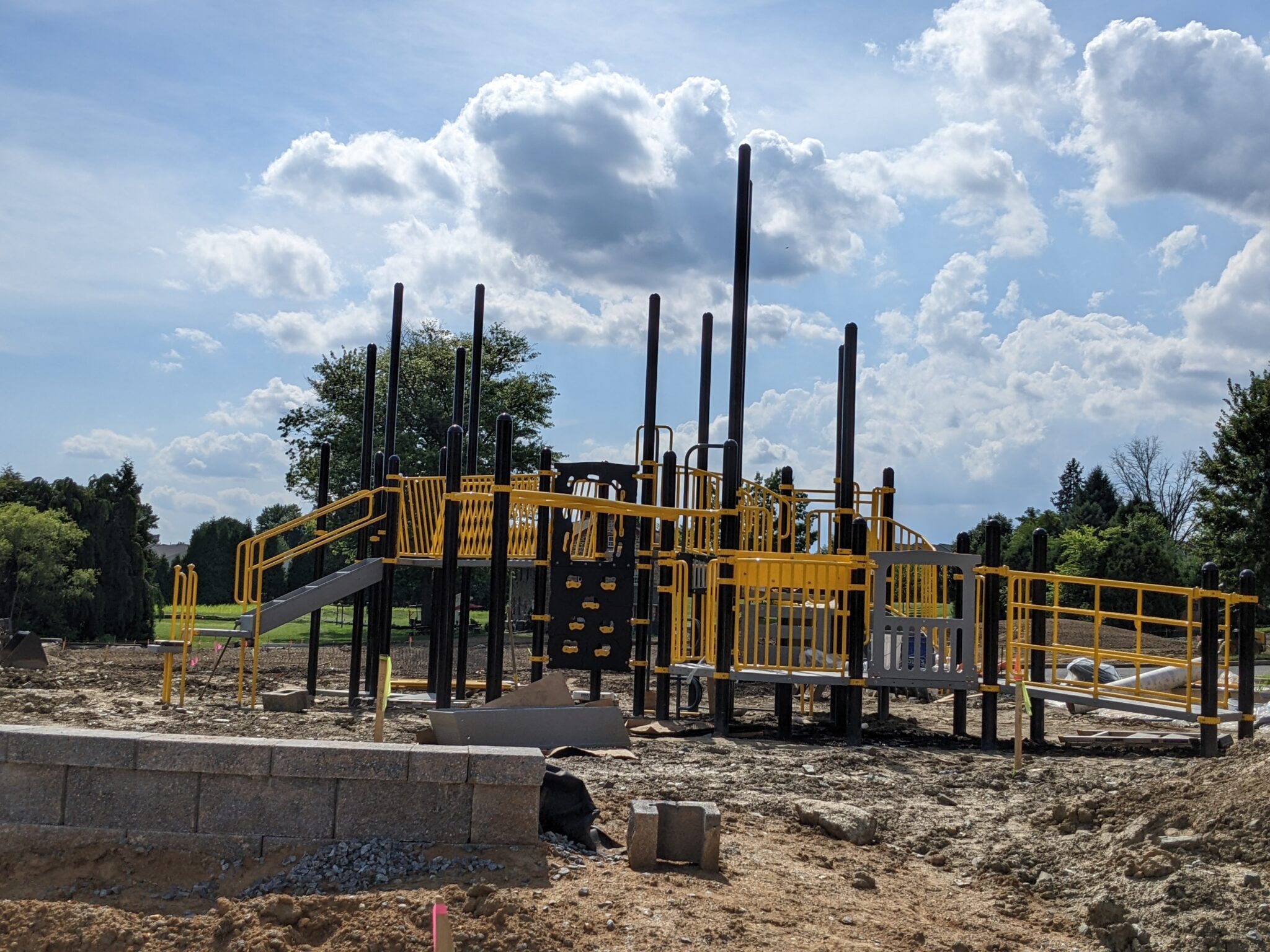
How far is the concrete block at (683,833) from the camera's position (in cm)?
656

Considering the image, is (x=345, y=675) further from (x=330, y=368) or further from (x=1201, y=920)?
(x=330, y=368)

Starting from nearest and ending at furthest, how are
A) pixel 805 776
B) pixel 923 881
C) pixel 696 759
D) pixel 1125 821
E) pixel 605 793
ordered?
pixel 923 881 → pixel 1125 821 → pixel 605 793 → pixel 805 776 → pixel 696 759

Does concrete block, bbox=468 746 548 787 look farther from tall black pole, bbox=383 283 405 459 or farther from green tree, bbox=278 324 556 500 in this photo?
green tree, bbox=278 324 556 500

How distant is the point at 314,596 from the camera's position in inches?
642

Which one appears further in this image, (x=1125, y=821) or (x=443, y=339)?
Result: (x=443, y=339)

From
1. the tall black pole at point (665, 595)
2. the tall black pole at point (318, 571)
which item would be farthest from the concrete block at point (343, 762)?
the tall black pole at point (318, 571)

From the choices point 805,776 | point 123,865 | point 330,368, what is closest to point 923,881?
point 805,776

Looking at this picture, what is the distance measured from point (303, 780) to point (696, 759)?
4.94 m

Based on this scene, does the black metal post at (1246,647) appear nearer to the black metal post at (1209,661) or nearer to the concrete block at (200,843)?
the black metal post at (1209,661)

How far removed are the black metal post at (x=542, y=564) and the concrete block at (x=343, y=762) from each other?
825cm

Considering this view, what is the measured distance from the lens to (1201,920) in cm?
635

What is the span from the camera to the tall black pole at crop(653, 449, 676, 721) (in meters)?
14.0

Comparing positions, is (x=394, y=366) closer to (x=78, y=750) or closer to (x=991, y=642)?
(x=991, y=642)

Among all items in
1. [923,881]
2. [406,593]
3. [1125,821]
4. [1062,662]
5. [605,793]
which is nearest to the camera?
[923,881]
